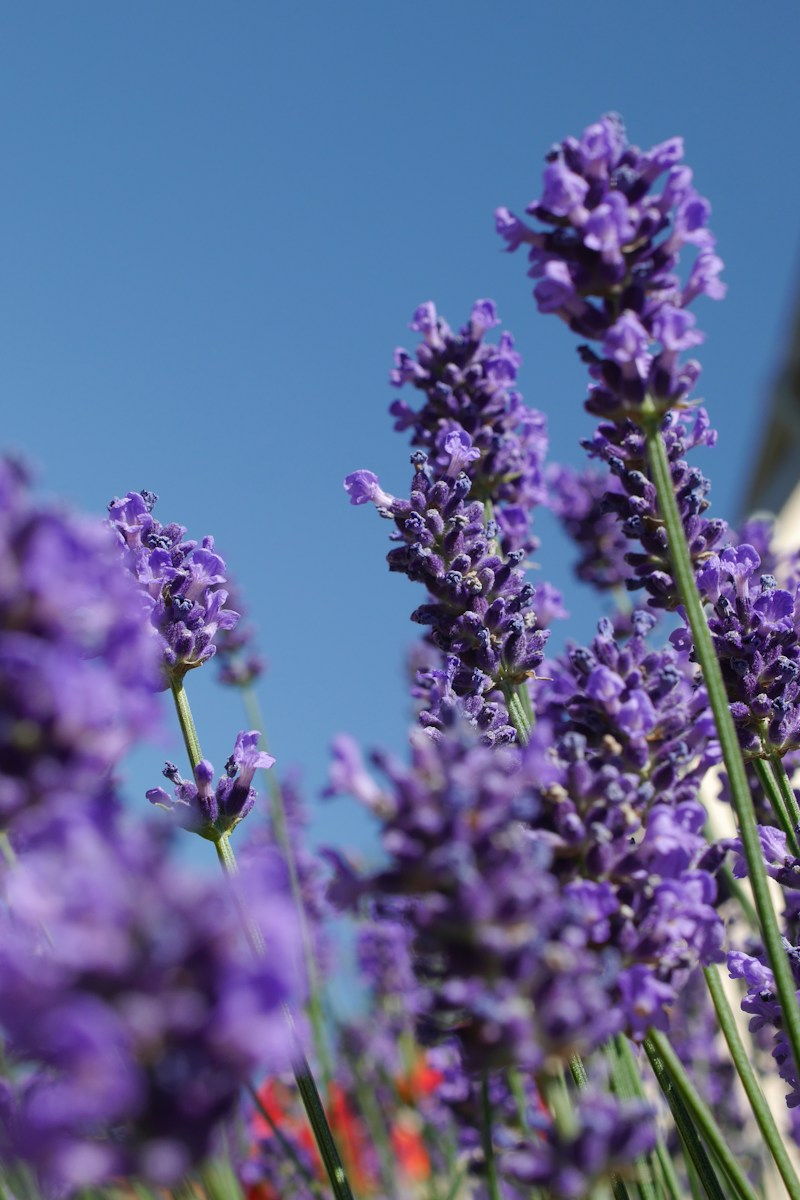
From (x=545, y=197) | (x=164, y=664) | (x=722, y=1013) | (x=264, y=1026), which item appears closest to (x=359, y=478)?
(x=164, y=664)

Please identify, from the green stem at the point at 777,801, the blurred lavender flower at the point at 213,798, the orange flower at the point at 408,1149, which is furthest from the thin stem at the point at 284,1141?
the orange flower at the point at 408,1149

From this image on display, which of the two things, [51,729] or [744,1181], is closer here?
[51,729]

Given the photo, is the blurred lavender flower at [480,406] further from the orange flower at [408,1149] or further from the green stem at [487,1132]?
the orange flower at [408,1149]

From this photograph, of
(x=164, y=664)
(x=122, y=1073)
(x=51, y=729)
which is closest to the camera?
(x=122, y=1073)

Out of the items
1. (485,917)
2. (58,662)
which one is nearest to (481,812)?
(485,917)

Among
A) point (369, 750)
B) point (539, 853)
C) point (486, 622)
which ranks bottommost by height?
point (539, 853)

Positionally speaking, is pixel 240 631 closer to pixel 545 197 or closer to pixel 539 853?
pixel 545 197

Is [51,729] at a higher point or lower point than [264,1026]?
higher
